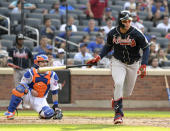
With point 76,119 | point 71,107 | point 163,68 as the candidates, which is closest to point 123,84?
point 76,119

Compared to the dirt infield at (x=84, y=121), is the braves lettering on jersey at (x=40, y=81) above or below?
above

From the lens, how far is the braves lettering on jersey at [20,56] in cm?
1238

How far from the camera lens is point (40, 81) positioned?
9789 mm

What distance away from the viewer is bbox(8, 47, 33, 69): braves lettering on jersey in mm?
12375

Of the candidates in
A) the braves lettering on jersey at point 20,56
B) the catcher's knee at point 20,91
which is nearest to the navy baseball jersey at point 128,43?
the catcher's knee at point 20,91

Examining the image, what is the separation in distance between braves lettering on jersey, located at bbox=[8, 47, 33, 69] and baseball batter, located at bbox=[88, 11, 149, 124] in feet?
11.2

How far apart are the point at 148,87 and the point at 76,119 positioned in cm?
374

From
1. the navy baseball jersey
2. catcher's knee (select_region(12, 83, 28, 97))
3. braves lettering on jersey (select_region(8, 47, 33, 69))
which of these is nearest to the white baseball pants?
the navy baseball jersey

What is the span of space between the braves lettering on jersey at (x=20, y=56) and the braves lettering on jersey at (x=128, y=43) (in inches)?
143

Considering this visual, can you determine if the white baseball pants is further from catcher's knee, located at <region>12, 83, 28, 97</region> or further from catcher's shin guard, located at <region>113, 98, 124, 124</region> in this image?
catcher's knee, located at <region>12, 83, 28, 97</region>

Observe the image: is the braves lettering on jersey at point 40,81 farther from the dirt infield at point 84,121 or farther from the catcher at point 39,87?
the dirt infield at point 84,121

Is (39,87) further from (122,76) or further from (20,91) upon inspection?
(122,76)

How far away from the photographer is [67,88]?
1311 centimetres

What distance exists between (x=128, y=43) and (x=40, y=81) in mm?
1980
